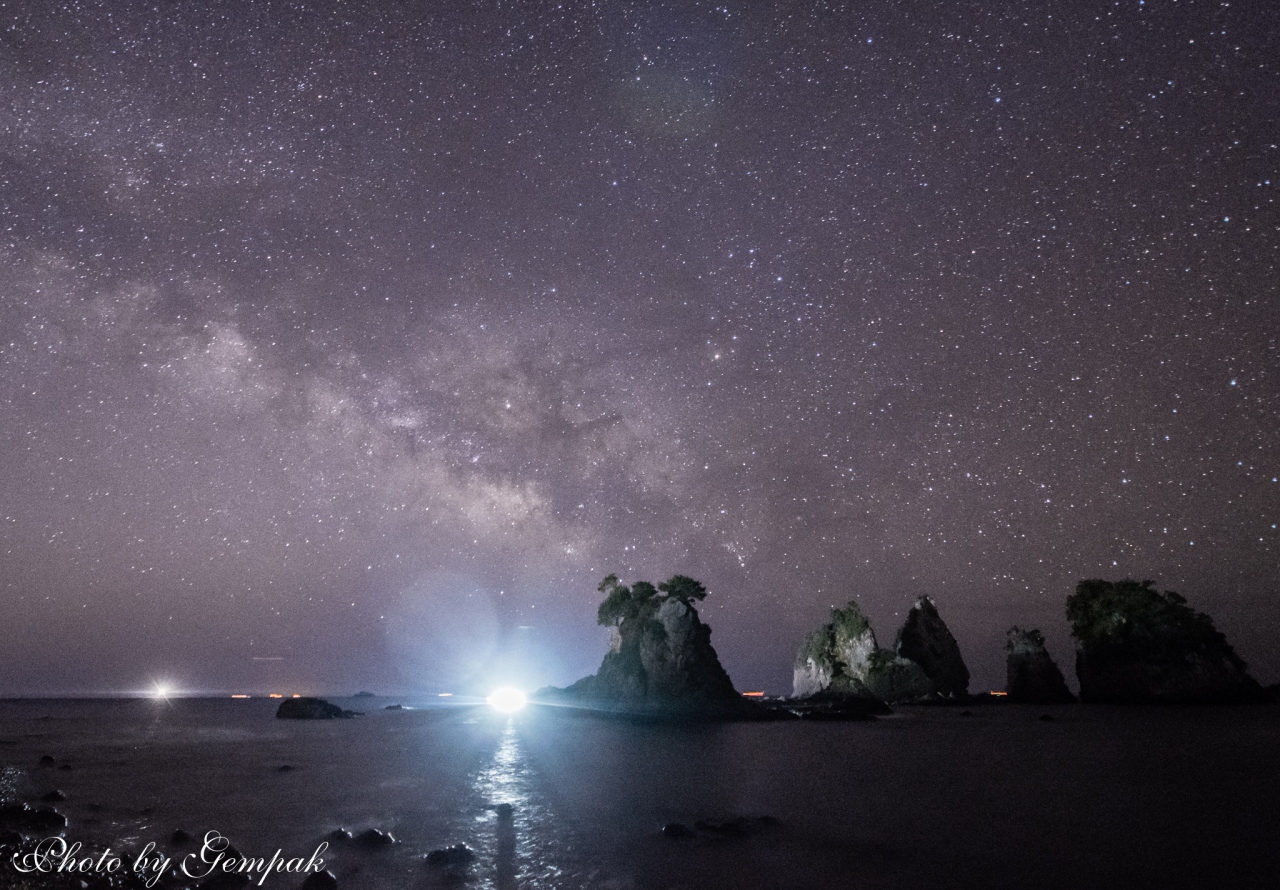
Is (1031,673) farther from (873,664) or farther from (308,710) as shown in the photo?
(308,710)

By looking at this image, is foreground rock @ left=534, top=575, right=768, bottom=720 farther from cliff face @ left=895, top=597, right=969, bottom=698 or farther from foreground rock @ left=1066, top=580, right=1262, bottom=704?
foreground rock @ left=1066, top=580, right=1262, bottom=704

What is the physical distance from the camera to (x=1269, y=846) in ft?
54.5

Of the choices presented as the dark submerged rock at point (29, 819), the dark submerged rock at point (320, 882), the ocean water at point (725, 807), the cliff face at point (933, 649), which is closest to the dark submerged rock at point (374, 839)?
the ocean water at point (725, 807)

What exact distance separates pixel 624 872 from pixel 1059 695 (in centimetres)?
11156

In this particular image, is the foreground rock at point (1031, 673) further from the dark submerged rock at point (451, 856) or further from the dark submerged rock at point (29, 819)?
the dark submerged rock at point (29, 819)

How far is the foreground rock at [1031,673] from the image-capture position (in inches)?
3883

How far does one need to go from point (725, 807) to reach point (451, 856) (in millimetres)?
10592

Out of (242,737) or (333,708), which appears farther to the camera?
(333,708)

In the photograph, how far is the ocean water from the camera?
14.8 metres

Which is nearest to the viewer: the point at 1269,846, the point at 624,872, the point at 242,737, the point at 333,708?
the point at 624,872

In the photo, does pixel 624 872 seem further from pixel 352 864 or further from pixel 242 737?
pixel 242 737

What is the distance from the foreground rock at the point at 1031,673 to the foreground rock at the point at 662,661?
5489 centimetres

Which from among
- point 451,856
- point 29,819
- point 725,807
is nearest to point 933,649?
point 725,807

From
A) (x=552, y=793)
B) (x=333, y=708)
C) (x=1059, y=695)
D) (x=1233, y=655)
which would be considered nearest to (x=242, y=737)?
(x=333, y=708)
